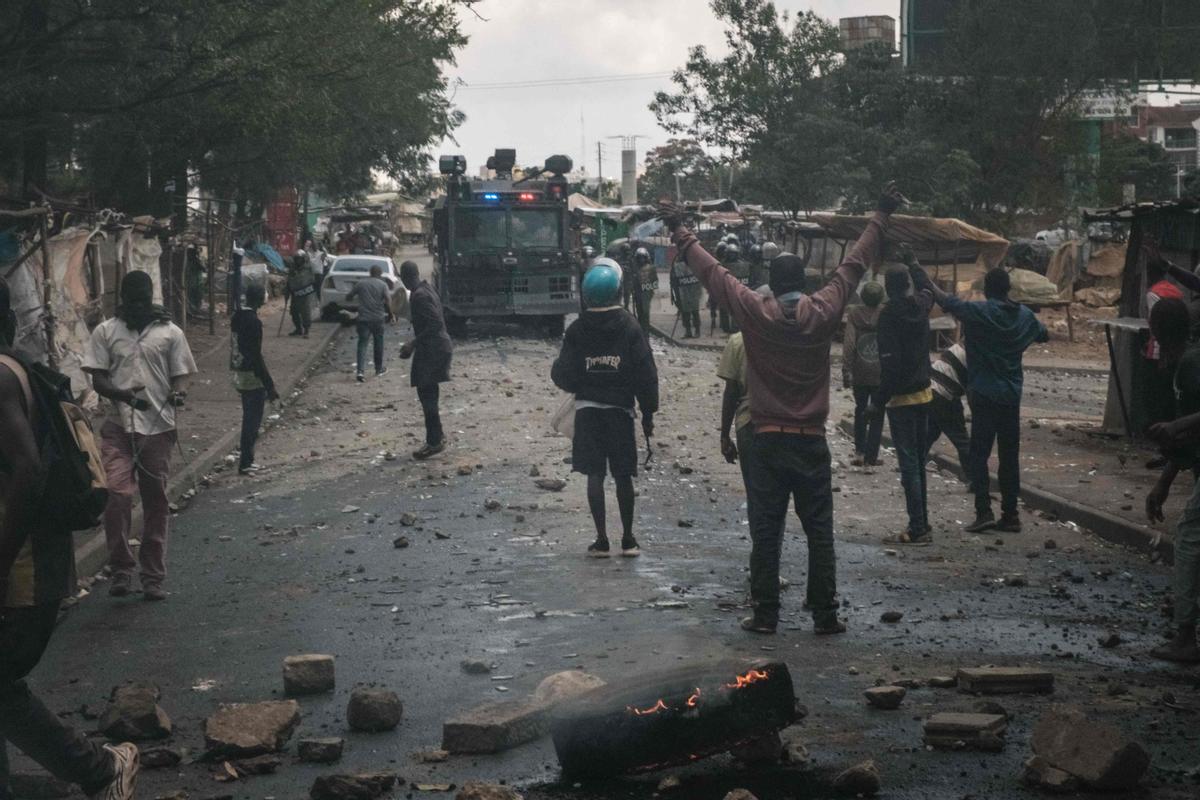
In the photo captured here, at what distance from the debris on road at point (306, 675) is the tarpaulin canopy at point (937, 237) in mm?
19659

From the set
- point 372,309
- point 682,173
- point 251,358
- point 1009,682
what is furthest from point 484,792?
point 682,173

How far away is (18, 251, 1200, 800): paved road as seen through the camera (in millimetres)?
5738

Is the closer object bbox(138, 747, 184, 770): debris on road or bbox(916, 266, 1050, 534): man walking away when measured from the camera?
bbox(138, 747, 184, 770): debris on road

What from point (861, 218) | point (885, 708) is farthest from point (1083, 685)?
point (861, 218)

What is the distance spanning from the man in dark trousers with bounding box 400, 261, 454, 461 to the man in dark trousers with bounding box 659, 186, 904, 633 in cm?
759

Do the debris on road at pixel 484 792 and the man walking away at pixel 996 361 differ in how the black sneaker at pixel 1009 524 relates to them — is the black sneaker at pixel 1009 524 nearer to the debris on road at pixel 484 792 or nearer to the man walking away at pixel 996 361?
the man walking away at pixel 996 361

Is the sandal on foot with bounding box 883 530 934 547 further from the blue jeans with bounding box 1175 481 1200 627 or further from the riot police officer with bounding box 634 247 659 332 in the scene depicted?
the riot police officer with bounding box 634 247 659 332

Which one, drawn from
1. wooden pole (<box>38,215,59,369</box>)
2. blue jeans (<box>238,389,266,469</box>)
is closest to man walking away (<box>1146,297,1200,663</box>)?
blue jeans (<box>238,389,266,469</box>)

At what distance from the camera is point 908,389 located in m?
10.7

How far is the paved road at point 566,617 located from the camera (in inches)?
226

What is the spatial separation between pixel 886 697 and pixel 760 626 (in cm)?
152

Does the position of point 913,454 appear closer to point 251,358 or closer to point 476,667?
point 476,667

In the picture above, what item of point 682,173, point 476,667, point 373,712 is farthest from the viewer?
point 682,173

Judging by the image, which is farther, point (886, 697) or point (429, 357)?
point (429, 357)
